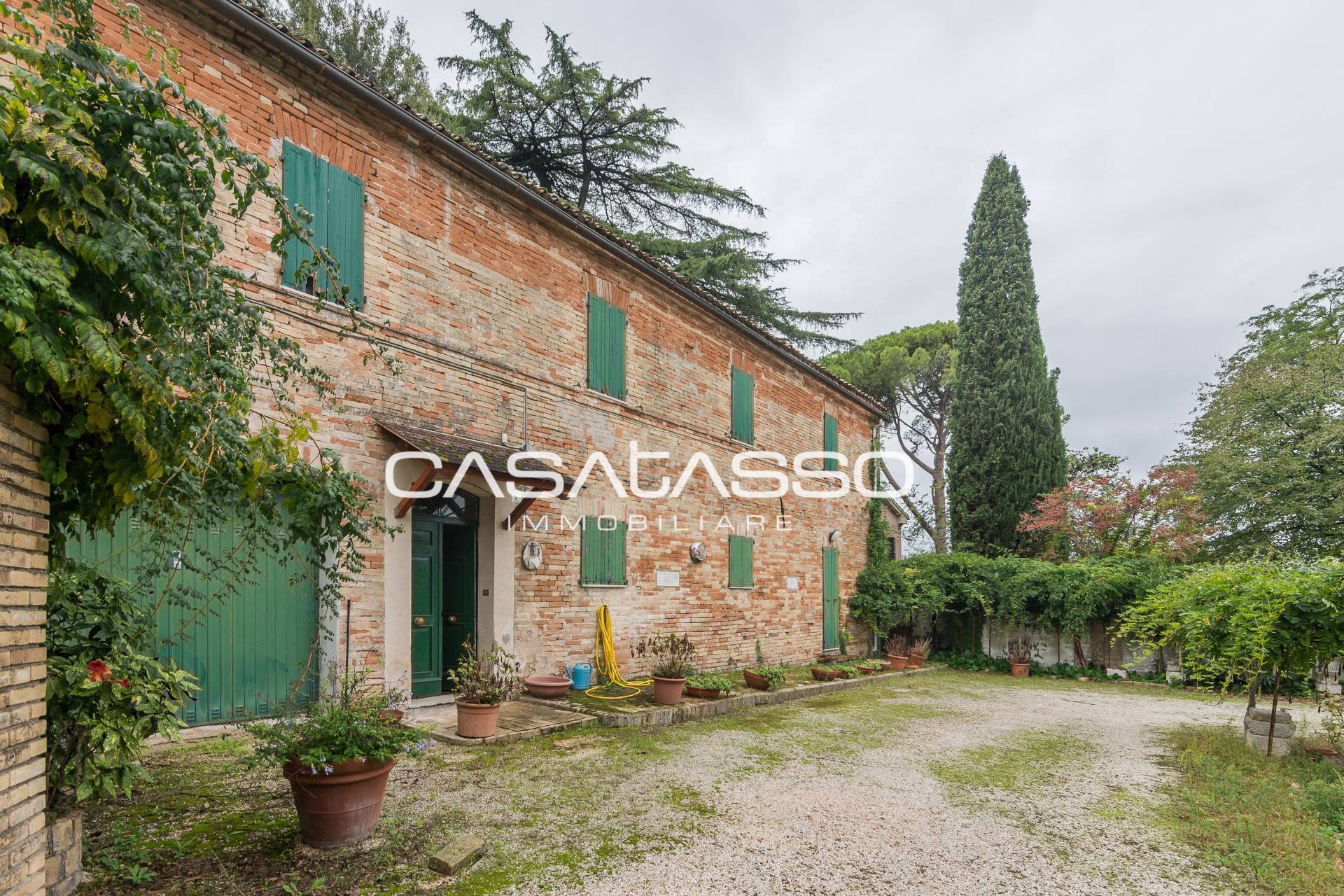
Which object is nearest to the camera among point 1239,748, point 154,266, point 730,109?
point 154,266

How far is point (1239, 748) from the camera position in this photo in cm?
729

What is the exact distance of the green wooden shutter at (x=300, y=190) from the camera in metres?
6.55

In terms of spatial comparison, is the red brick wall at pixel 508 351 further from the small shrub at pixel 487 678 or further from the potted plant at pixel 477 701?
the potted plant at pixel 477 701

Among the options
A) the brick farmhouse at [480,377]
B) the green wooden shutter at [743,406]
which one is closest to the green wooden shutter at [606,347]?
the brick farmhouse at [480,377]

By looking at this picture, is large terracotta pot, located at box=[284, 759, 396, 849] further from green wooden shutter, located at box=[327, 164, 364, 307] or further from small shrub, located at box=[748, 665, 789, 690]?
small shrub, located at box=[748, 665, 789, 690]

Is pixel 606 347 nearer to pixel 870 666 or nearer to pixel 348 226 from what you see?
pixel 348 226

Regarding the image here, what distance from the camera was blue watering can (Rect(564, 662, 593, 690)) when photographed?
29.8 ft

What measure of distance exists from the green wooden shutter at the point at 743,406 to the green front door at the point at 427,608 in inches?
251

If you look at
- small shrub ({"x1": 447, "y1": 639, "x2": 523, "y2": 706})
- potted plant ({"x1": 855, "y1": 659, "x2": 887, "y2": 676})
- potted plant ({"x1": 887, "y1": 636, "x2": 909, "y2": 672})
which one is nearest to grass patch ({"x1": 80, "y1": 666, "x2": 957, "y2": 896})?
small shrub ({"x1": 447, "y1": 639, "x2": 523, "y2": 706})

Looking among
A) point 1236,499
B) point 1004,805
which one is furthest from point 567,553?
point 1236,499

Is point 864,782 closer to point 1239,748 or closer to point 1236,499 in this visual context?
point 1239,748

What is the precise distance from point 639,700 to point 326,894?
5476 mm

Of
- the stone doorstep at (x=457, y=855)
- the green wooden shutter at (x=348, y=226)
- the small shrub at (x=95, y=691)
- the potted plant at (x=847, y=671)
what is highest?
the green wooden shutter at (x=348, y=226)

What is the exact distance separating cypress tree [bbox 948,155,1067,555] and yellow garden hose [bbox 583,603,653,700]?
41.0ft
